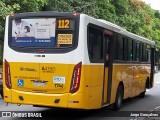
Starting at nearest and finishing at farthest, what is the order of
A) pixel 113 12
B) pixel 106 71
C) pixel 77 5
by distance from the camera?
1. pixel 106 71
2. pixel 77 5
3. pixel 113 12

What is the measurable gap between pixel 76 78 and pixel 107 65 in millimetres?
2343

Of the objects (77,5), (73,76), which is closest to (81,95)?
(73,76)

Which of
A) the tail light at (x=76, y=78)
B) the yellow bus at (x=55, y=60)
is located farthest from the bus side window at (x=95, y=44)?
the tail light at (x=76, y=78)

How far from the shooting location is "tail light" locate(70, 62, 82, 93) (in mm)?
11344

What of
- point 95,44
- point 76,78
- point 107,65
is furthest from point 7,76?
point 107,65

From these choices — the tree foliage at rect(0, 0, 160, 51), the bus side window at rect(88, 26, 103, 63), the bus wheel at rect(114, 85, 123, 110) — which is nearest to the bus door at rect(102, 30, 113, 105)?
the bus side window at rect(88, 26, 103, 63)

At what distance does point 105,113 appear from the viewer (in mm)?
14320

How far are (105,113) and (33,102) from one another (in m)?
3.44

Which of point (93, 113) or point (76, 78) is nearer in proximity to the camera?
point (76, 78)

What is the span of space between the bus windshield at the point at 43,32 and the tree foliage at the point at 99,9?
10.7 m

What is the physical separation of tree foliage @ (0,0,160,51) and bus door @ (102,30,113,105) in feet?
33.5

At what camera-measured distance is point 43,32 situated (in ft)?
38.8

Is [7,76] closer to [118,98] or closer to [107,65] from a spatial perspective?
[107,65]

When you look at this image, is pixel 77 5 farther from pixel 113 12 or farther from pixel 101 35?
pixel 101 35
